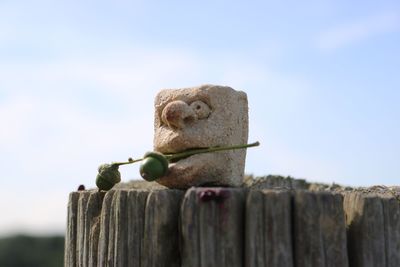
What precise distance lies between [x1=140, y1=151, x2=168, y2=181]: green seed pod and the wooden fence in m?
0.37

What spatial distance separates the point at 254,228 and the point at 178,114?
1220 millimetres

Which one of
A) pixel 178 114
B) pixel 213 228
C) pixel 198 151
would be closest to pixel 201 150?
pixel 198 151

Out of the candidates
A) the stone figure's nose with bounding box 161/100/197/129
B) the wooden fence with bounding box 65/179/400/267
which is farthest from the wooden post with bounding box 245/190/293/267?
the stone figure's nose with bounding box 161/100/197/129

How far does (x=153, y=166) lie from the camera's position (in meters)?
4.43

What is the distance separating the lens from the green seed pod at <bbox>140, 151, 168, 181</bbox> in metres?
4.42

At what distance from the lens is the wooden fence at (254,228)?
3.75 metres

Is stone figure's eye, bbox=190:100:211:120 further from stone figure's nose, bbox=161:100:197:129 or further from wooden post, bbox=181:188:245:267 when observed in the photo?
wooden post, bbox=181:188:245:267

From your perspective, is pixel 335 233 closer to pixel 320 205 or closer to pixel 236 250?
pixel 320 205

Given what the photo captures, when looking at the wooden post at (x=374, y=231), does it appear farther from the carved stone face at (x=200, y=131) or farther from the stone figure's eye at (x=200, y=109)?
the stone figure's eye at (x=200, y=109)

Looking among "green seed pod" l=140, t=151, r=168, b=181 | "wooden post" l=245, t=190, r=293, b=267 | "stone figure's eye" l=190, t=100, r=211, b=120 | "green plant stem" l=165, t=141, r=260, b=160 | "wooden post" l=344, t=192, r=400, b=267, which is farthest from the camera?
"stone figure's eye" l=190, t=100, r=211, b=120

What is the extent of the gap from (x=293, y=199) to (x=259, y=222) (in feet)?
0.78

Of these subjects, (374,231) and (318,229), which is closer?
(318,229)

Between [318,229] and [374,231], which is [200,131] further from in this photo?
[374,231]

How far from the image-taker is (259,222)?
3748 millimetres
